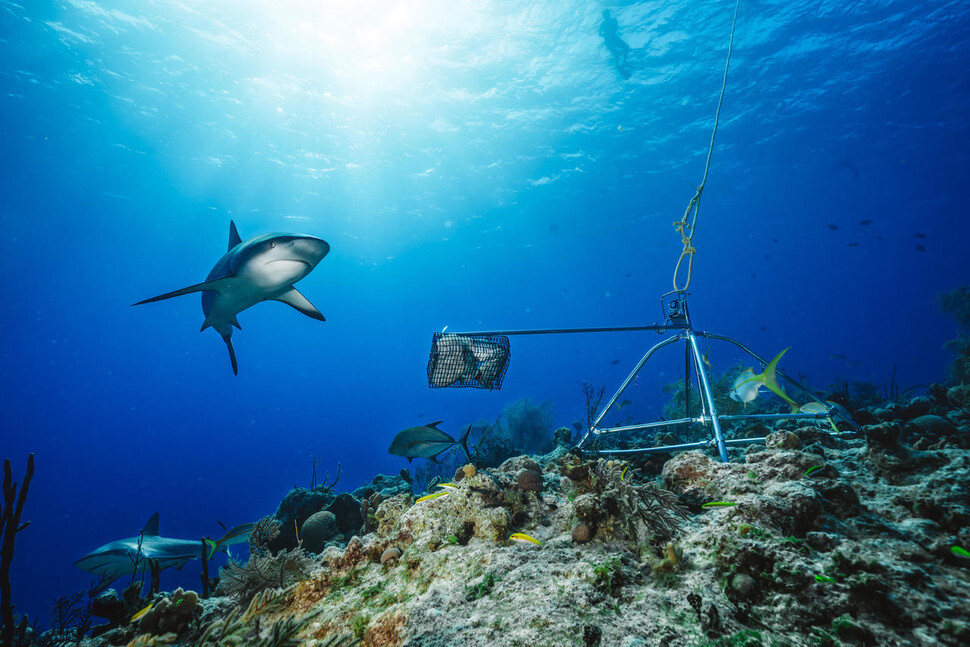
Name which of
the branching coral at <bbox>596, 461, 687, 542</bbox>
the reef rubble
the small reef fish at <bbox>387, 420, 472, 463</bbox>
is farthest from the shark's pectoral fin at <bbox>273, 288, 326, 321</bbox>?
the branching coral at <bbox>596, 461, 687, 542</bbox>

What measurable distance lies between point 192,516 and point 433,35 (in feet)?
308

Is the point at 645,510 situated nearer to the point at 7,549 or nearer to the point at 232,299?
the point at 7,549

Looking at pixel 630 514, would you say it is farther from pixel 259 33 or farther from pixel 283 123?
pixel 283 123

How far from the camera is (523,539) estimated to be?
2.70 meters

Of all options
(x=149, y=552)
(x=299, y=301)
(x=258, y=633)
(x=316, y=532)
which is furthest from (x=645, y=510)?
(x=299, y=301)

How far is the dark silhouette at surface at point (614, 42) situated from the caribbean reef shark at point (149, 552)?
25.6 metres

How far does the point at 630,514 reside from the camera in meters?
2.47

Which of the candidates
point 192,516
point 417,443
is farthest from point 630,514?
point 192,516

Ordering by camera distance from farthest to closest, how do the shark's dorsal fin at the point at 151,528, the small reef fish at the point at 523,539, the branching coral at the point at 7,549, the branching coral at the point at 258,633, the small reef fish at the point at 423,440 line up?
the shark's dorsal fin at the point at 151,528
the small reef fish at the point at 423,440
the branching coral at the point at 7,549
the small reef fish at the point at 523,539
the branching coral at the point at 258,633

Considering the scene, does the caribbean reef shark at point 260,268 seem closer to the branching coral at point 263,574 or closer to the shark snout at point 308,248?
the shark snout at point 308,248

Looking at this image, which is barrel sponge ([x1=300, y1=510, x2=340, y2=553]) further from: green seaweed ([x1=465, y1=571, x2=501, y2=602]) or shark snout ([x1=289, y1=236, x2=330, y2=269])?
green seaweed ([x1=465, y1=571, x2=501, y2=602])

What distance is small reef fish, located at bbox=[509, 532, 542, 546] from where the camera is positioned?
8.64 ft

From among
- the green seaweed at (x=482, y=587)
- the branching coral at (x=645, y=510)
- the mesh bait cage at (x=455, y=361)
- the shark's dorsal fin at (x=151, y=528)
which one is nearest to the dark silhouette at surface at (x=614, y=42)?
the mesh bait cage at (x=455, y=361)

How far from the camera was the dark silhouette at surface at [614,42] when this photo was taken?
18.8 metres
